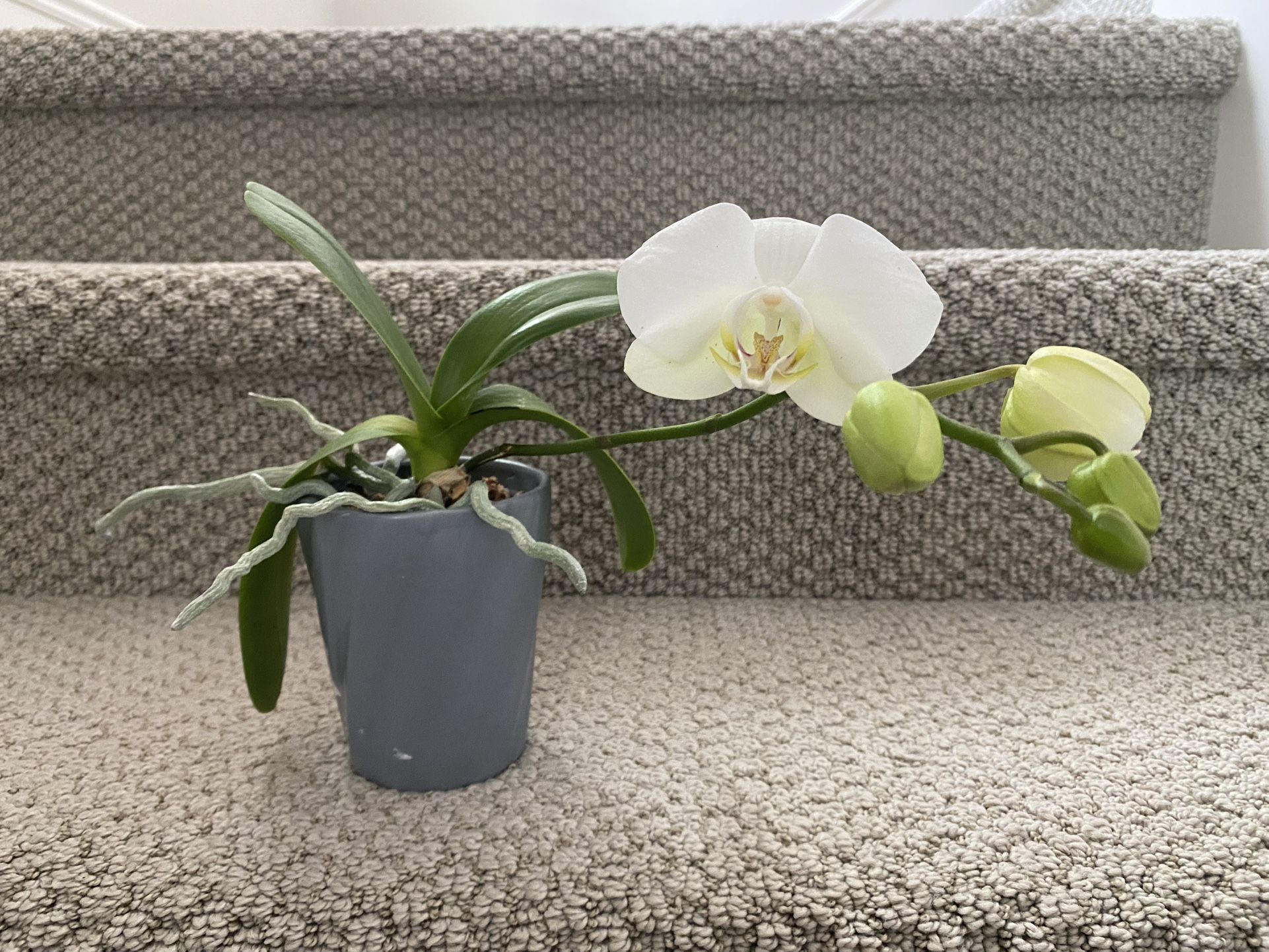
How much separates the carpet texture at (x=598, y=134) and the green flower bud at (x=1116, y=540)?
660mm

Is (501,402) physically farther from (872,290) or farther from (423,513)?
(872,290)

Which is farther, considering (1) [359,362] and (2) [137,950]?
(1) [359,362]

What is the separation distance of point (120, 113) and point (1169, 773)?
3.30 ft

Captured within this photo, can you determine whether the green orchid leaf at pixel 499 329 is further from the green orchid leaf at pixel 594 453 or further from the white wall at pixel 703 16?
the white wall at pixel 703 16

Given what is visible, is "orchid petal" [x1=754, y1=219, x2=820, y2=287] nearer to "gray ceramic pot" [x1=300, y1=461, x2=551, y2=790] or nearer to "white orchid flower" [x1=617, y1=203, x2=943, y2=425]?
"white orchid flower" [x1=617, y1=203, x2=943, y2=425]

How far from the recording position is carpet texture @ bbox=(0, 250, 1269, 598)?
2.08 feet

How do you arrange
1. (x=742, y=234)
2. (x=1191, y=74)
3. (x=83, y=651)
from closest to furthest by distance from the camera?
(x=742, y=234), (x=83, y=651), (x=1191, y=74)

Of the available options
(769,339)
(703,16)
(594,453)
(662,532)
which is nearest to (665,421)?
(662,532)

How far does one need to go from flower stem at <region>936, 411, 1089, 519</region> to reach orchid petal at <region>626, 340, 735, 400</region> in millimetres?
91

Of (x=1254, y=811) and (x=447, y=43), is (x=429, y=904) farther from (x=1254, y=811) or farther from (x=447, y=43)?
(x=447, y=43)

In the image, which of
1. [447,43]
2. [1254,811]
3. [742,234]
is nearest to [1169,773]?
[1254,811]

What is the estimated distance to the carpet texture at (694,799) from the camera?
1.23 ft

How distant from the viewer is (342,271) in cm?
43

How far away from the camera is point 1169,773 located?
47 centimetres
